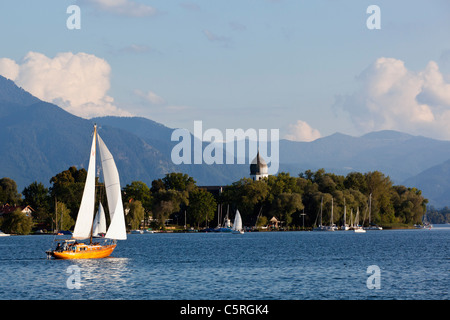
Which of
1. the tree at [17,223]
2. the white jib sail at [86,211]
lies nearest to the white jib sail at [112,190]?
the white jib sail at [86,211]

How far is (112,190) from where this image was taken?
6944 centimetres

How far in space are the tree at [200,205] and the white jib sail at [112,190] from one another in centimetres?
12386

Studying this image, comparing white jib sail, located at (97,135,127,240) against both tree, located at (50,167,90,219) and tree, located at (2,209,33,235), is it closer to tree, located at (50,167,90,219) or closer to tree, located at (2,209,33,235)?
tree, located at (2,209,33,235)

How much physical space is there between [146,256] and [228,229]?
377 feet

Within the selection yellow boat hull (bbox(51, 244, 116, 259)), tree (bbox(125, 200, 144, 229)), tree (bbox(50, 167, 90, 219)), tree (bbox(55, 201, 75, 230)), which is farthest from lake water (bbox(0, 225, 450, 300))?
tree (bbox(125, 200, 144, 229))

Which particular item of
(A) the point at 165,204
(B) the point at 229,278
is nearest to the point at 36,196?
(A) the point at 165,204

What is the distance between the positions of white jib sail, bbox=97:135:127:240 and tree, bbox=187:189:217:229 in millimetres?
123864

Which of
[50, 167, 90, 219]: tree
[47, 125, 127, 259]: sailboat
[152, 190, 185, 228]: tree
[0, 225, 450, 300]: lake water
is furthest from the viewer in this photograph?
[152, 190, 185, 228]: tree

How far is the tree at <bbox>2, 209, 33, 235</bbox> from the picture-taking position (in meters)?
160
